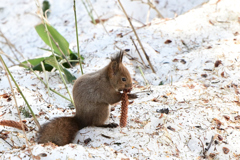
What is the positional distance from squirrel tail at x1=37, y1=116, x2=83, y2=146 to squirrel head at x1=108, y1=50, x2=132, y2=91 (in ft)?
1.60

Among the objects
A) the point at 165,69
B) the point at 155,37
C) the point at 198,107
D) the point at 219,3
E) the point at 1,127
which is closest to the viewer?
the point at 1,127

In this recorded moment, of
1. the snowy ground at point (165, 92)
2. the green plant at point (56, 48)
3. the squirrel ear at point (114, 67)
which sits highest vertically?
the green plant at point (56, 48)

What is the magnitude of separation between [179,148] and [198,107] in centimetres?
59

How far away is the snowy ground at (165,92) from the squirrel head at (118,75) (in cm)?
33

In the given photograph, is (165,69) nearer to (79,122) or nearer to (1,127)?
(79,122)

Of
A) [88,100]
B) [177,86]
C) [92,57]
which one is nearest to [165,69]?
[177,86]

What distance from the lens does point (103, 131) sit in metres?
2.52

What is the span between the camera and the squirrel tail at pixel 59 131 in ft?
7.41

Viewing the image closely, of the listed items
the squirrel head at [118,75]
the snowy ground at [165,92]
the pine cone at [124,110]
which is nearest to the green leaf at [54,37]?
the snowy ground at [165,92]

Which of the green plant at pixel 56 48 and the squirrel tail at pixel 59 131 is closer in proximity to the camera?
the squirrel tail at pixel 59 131

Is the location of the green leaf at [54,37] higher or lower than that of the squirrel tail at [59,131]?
higher

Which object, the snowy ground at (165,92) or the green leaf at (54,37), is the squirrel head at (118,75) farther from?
the green leaf at (54,37)

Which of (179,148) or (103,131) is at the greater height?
(103,131)

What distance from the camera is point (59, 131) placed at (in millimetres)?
2342
